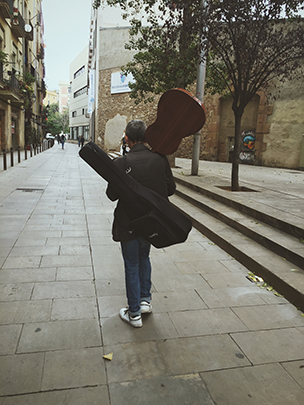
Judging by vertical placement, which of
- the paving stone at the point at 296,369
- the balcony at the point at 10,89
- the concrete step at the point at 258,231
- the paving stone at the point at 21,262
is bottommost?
the paving stone at the point at 296,369

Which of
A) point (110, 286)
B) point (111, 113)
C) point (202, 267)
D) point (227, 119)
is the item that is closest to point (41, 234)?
point (110, 286)

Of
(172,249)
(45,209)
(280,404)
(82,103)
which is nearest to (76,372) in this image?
(280,404)

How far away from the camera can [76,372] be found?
2277 millimetres

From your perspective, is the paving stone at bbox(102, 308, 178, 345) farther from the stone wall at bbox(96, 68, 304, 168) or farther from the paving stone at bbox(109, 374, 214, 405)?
the stone wall at bbox(96, 68, 304, 168)

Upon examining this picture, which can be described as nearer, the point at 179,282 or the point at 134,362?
the point at 134,362

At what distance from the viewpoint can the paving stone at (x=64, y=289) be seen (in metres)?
3.39

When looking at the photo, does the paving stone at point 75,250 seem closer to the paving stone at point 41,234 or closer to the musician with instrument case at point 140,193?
the paving stone at point 41,234

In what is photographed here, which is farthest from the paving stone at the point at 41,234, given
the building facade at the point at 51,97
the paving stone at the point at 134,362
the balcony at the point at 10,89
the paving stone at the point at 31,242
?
the building facade at the point at 51,97

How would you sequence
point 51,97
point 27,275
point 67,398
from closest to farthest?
point 67,398
point 27,275
point 51,97

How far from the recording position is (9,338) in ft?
8.61

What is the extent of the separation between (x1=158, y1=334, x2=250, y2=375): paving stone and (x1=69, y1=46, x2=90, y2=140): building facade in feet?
178

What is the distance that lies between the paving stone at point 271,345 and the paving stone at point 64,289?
1.60 meters

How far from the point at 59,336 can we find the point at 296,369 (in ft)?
6.09

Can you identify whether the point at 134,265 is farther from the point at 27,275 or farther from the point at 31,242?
the point at 31,242
